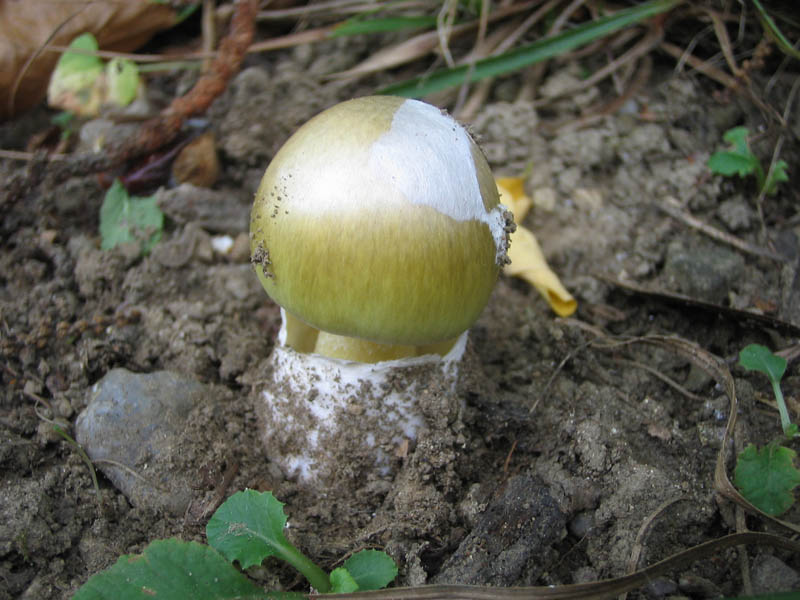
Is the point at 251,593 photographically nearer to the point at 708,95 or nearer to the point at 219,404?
the point at 219,404

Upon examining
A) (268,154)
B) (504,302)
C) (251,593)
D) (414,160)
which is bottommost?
(504,302)

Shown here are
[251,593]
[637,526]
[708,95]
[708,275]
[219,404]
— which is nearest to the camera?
[251,593]

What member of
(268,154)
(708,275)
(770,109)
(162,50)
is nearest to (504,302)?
(708,275)

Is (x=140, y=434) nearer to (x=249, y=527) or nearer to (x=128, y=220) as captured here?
(x=249, y=527)

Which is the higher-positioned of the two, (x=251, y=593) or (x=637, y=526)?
(x=251, y=593)

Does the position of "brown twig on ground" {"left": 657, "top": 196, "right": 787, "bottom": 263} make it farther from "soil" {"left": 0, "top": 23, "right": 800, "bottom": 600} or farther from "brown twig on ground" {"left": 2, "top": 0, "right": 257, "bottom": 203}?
"brown twig on ground" {"left": 2, "top": 0, "right": 257, "bottom": 203}

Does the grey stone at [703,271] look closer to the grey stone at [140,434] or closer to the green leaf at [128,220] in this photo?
the grey stone at [140,434]
